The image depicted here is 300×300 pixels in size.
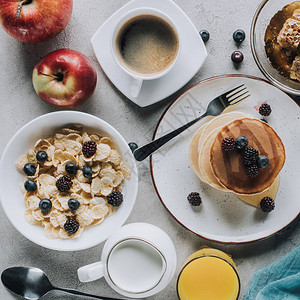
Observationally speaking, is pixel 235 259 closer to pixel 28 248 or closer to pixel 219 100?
pixel 219 100

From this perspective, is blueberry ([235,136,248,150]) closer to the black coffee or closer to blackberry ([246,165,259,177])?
blackberry ([246,165,259,177])

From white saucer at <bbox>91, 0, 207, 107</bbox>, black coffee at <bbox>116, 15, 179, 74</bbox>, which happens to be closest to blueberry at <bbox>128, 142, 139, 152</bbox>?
white saucer at <bbox>91, 0, 207, 107</bbox>

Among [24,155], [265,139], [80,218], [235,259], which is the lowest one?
[235,259]

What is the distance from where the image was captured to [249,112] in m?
1.39

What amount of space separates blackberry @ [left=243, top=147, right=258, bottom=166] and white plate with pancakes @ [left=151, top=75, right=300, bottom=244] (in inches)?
6.0

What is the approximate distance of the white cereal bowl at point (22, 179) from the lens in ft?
4.22

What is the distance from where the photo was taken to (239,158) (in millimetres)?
1273

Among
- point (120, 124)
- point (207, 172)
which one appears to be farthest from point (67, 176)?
point (207, 172)

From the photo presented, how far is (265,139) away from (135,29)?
526 millimetres

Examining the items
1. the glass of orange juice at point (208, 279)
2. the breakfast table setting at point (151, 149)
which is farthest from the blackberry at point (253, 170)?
the glass of orange juice at point (208, 279)

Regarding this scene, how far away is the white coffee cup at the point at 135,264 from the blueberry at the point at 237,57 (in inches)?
23.4

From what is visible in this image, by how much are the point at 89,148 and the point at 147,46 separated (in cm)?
38

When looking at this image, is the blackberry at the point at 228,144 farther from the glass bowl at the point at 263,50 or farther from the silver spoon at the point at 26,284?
the silver spoon at the point at 26,284

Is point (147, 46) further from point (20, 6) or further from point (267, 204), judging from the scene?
point (267, 204)
